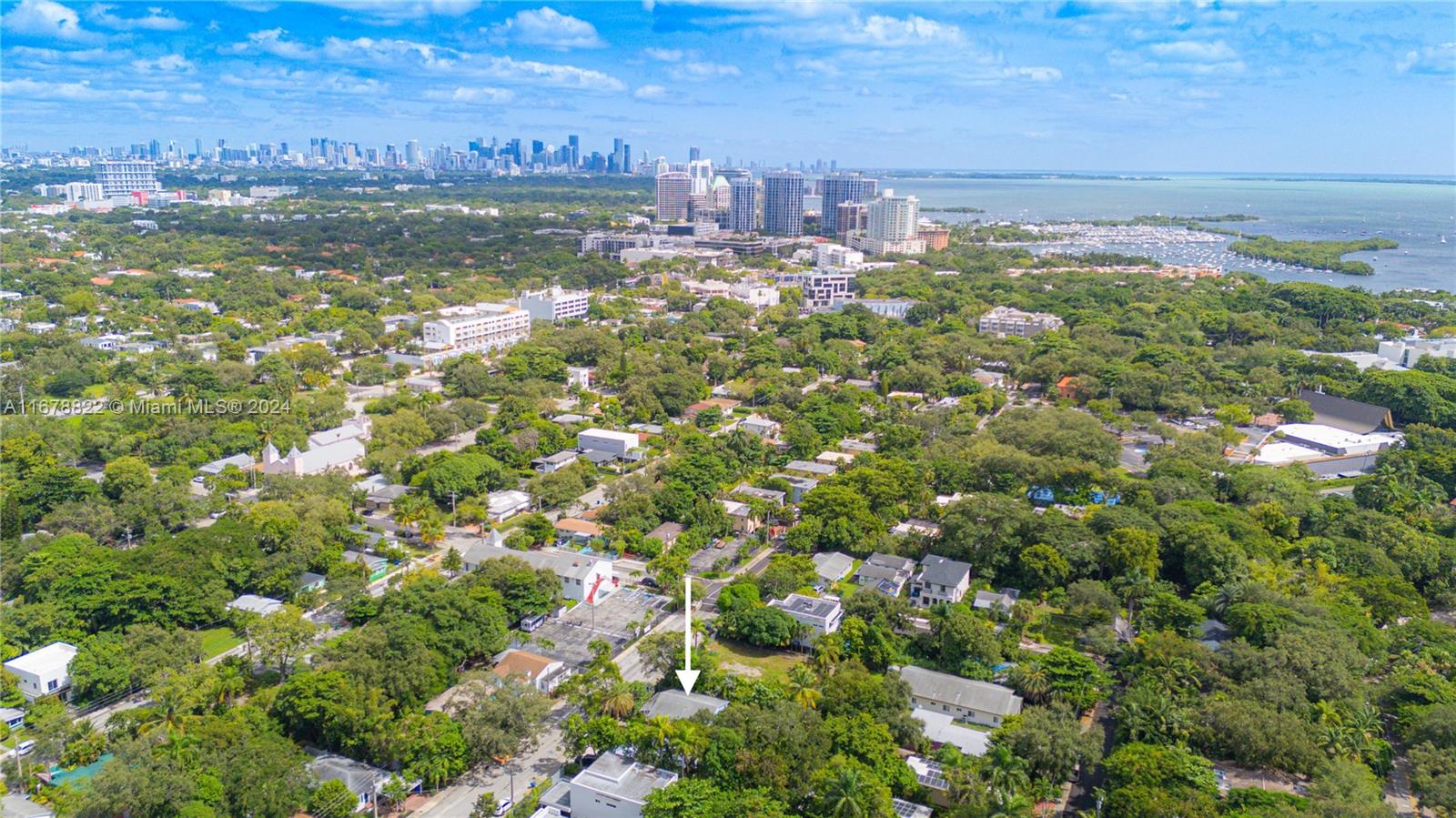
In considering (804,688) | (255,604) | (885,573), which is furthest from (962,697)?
(255,604)

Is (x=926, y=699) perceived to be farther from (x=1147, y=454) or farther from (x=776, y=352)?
(x=776, y=352)

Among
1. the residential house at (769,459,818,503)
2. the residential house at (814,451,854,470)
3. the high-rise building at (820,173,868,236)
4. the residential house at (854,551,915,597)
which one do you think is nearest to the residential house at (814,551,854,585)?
the residential house at (854,551,915,597)

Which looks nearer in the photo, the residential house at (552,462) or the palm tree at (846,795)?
the palm tree at (846,795)

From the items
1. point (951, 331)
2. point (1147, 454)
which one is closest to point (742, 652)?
point (1147, 454)

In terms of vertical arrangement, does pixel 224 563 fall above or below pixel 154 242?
below

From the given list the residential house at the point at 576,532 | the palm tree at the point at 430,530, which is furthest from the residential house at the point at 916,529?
the palm tree at the point at 430,530

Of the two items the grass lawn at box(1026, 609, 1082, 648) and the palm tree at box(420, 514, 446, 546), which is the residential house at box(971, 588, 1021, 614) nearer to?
the grass lawn at box(1026, 609, 1082, 648)

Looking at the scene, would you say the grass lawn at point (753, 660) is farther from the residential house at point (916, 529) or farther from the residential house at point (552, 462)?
the residential house at point (552, 462)
